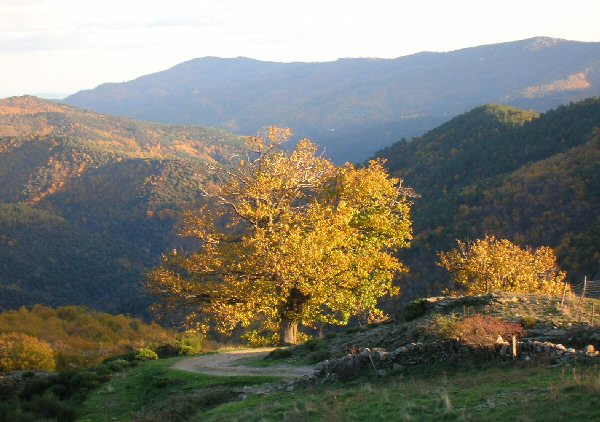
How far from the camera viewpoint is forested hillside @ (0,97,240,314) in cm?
12469

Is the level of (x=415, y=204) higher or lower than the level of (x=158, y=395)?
lower

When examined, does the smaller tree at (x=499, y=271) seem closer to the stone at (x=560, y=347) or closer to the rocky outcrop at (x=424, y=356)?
the rocky outcrop at (x=424, y=356)

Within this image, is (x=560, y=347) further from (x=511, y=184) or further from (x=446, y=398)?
(x=511, y=184)

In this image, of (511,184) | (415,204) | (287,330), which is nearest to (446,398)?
(287,330)

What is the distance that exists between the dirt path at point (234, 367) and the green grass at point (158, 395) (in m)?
0.61

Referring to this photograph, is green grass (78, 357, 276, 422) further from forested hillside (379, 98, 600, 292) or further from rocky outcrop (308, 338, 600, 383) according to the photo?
forested hillside (379, 98, 600, 292)

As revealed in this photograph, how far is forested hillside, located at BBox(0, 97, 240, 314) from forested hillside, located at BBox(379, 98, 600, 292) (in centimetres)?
3814

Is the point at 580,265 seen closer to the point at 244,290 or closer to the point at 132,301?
the point at 244,290

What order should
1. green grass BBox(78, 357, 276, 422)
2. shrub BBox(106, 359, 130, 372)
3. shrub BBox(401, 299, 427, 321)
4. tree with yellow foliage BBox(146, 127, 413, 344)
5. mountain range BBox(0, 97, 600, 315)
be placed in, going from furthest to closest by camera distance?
mountain range BBox(0, 97, 600, 315) → shrub BBox(106, 359, 130, 372) → tree with yellow foliage BBox(146, 127, 413, 344) → shrub BBox(401, 299, 427, 321) → green grass BBox(78, 357, 276, 422)

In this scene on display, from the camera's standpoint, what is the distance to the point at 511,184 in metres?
80.1

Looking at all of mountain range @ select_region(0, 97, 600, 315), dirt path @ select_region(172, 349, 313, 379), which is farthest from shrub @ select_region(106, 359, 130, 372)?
mountain range @ select_region(0, 97, 600, 315)

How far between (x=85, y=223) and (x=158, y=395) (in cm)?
17168

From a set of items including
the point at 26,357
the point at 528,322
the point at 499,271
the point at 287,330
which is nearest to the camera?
the point at 528,322

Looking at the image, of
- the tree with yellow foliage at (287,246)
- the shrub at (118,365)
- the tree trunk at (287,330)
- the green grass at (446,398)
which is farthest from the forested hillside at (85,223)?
the green grass at (446,398)
